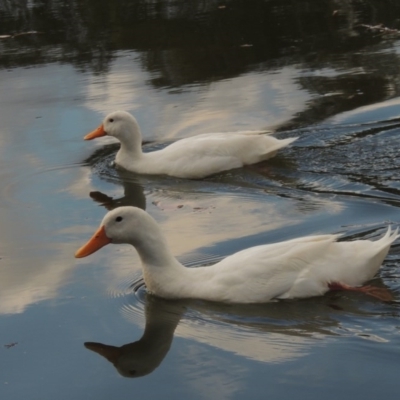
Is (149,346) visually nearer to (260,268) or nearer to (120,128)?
(260,268)

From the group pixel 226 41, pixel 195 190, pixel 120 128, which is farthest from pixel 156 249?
pixel 226 41

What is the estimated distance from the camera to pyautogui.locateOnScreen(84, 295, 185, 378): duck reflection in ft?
21.1

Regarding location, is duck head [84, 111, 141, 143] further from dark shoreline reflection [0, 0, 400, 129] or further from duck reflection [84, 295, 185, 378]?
duck reflection [84, 295, 185, 378]

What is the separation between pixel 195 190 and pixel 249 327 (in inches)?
144

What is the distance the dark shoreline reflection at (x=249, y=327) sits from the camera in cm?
643

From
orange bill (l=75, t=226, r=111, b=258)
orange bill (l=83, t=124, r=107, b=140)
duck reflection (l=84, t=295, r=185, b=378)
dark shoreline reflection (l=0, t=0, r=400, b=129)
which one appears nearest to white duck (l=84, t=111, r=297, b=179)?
orange bill (l=83, t=124, r=107, b=140)

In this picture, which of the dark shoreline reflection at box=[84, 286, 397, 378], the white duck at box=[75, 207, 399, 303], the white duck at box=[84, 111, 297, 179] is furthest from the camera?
the white duck at box=[84, 111, 297, 179]

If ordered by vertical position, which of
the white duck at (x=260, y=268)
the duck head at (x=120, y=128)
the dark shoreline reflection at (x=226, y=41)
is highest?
the white duck at (x=260, y=268)

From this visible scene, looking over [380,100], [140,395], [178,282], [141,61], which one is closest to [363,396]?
[140,395]

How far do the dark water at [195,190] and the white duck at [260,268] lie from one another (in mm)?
105

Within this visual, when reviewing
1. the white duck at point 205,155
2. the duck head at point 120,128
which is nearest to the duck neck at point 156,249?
the white duck at point 205,155

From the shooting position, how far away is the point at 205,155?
416 inches

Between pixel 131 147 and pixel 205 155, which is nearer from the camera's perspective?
pixel 205 155

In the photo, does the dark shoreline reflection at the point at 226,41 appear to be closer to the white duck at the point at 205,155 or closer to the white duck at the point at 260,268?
the white duck at the point at 205,155
